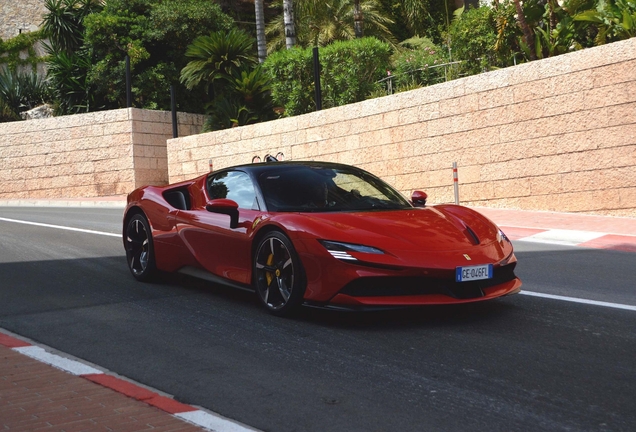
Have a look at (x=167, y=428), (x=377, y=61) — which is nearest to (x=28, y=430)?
(x=167, y=428)

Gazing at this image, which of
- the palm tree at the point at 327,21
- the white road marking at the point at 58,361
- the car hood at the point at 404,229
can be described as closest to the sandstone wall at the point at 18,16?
the palm tree at the point at 327,21

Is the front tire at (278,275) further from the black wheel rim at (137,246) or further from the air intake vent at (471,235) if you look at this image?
the black wheel rim at (137,246)

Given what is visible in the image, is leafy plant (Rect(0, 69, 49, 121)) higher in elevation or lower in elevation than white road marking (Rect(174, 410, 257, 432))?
higher

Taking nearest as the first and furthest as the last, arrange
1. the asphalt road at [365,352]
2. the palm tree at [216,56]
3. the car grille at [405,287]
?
the asphalt road at [365,352] → the car grille at [405,287] → the palm tree at [216,56]

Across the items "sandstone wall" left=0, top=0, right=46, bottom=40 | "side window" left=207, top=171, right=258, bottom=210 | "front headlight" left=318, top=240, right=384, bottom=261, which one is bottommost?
"front headlight" left=318, top=240, right=384, bottom=261

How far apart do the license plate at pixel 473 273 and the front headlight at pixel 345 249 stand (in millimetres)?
580

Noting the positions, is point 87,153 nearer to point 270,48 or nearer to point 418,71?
point 270,48

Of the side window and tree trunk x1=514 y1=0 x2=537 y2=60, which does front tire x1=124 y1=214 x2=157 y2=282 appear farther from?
tree trunk x1=514 y1=0 x2=537 y2=60

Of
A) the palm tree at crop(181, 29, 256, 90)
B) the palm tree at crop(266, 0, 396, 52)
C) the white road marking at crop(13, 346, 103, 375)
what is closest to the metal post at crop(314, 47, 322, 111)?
the palm tree at crop(181, 29, 256, 90)

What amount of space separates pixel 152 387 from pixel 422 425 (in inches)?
68.5

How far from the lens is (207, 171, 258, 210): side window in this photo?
24.1 feet

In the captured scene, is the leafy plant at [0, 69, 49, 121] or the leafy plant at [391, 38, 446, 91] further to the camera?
the leafy plant at [0, 69, 49, 121]

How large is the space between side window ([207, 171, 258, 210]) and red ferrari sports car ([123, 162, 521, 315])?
14 millimetres

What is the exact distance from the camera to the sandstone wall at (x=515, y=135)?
14.1 metres
